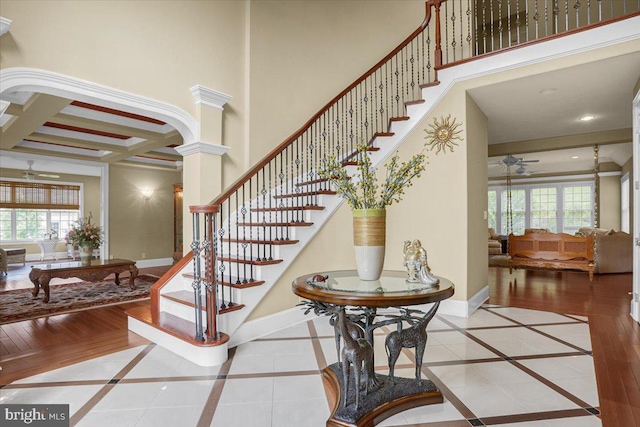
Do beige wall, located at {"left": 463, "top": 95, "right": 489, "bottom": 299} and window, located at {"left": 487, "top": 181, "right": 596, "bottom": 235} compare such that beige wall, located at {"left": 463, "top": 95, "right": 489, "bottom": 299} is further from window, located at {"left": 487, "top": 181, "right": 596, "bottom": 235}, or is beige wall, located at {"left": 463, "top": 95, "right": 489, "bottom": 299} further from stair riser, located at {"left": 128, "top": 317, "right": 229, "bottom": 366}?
window, located at {"left": 487, "top": 181, "right": 596, "bottom": 235}

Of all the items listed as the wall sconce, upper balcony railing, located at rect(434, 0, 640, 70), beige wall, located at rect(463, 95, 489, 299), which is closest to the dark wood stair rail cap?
beige wall, located at rect(463, 95, 489, 299)

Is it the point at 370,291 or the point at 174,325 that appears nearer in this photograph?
the point at 370,291

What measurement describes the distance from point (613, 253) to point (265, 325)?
702cm

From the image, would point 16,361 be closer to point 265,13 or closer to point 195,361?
point 195,361

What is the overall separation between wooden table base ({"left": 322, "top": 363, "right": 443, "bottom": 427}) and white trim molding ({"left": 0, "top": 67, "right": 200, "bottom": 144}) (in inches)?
128

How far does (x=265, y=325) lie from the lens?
3301 mm

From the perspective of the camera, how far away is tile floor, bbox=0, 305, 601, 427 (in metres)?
1.95

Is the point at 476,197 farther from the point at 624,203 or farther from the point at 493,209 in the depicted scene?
the point at 493,209

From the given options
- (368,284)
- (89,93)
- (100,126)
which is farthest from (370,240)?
(100,126)

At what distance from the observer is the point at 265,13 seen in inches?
192

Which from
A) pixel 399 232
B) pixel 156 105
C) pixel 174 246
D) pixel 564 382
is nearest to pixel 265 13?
pixel 156 105

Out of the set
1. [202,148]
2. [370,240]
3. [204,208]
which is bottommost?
[370,240]

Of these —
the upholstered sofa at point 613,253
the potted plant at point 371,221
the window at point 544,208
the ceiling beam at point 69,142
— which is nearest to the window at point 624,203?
the window at point 544,208

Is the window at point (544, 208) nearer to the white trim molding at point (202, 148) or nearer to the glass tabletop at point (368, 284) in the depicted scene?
the white trim molding at point (202, 148)
